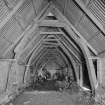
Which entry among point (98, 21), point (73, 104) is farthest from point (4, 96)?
point (98, 21)

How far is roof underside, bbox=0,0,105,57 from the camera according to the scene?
5230mm

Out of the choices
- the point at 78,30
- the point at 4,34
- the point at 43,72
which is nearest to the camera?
the point at 4,34

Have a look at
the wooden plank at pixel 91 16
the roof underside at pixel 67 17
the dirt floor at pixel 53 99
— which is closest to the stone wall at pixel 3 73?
the roof underside at pixel 67 17

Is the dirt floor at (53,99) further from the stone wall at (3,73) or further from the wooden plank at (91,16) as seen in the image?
the wooden plank at (91,16)

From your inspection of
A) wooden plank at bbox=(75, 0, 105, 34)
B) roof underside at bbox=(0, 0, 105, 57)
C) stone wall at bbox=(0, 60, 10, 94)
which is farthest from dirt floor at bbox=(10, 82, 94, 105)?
wooden plank at bbox=(75, 0, 105, 34)

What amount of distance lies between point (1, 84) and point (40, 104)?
2.25m

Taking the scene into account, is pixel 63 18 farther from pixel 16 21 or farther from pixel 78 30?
pixel 16 21

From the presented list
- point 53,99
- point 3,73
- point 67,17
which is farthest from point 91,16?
point 3,73

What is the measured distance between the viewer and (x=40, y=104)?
23.4 ft

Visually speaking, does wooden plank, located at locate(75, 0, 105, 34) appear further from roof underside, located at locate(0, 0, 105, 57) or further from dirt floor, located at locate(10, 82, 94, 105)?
dirt floor, located at locate(10, 82, 94, 105)

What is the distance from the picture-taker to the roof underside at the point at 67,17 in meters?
5.23

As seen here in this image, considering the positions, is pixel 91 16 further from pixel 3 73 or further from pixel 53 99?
pixel 3 73

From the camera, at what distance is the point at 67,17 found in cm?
754

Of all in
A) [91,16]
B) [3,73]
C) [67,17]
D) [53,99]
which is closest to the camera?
[91,16]
